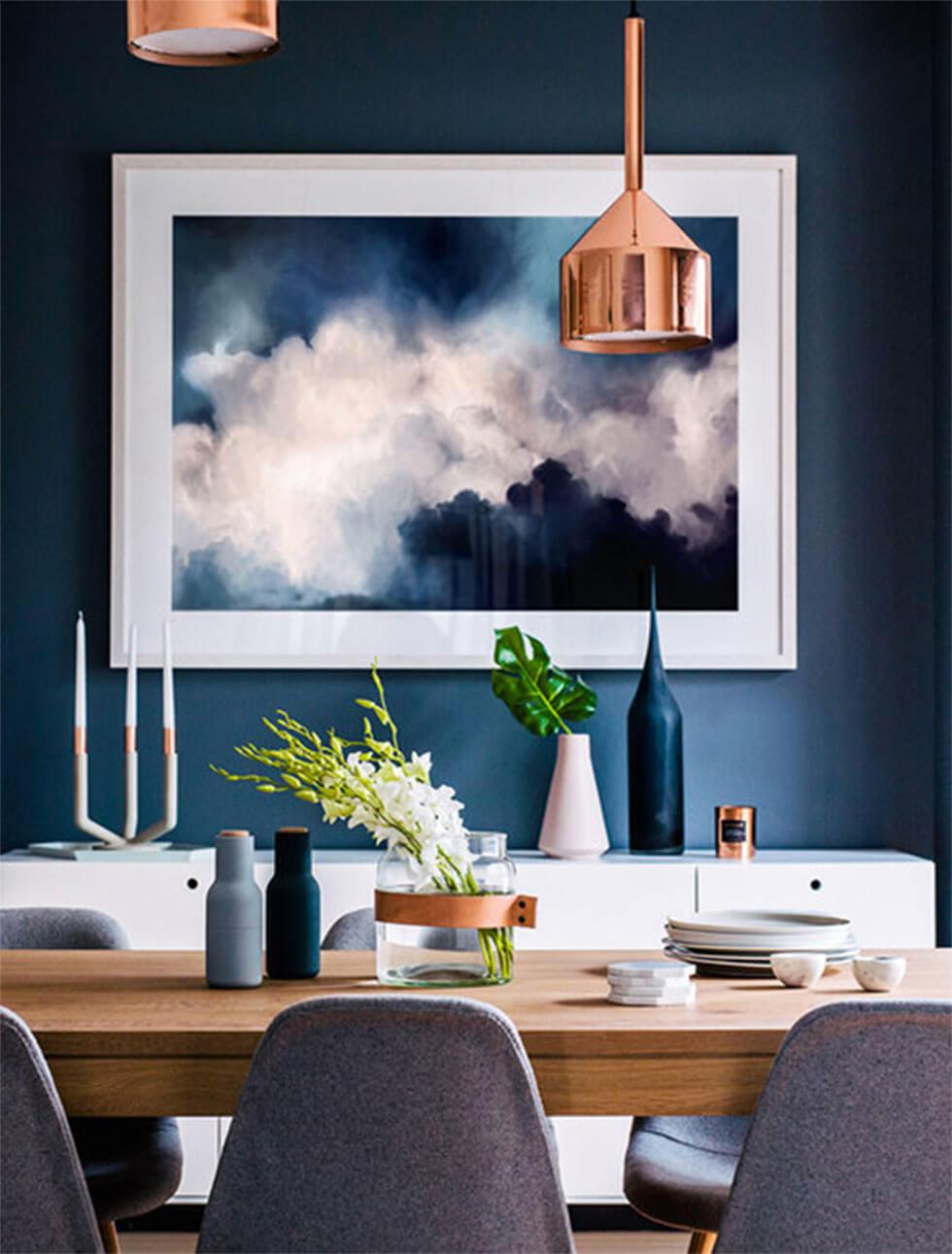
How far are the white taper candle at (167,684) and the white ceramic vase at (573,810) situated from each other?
0.85m

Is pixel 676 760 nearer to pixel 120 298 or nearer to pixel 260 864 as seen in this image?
pixel 260 864

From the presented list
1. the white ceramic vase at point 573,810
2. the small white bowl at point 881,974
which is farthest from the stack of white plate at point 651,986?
the white ceramic vase at point 573,810

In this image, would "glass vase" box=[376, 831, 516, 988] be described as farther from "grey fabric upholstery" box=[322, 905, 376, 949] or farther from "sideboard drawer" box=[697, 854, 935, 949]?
"sideboard drawer" box=[697, 854, 935, 949]

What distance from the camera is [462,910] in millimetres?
2275

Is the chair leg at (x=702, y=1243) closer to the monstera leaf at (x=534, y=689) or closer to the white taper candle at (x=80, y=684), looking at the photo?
the monstera leaf at (x=534, y=689)

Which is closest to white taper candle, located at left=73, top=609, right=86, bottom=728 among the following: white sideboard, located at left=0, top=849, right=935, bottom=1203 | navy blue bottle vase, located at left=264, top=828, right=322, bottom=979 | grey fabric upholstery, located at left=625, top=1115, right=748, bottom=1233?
white sideboard, located at left=0, top=849, right=935, bottom=1203

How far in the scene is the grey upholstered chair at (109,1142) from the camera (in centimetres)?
257

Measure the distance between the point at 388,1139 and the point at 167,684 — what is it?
79.5 inches

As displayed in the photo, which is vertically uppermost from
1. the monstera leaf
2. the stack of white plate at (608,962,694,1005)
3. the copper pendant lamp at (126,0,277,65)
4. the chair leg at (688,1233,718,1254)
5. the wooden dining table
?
the copper pendant lamp at (126,0,277,65)

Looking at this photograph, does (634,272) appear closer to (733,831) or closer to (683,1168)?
(683,1168)

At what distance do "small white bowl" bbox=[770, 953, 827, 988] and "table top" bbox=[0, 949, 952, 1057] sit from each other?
16 mm

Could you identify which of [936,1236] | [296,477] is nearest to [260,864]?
[296,477]

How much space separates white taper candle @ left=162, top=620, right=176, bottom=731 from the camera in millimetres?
3703

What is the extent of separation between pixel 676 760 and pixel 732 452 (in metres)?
0.75
